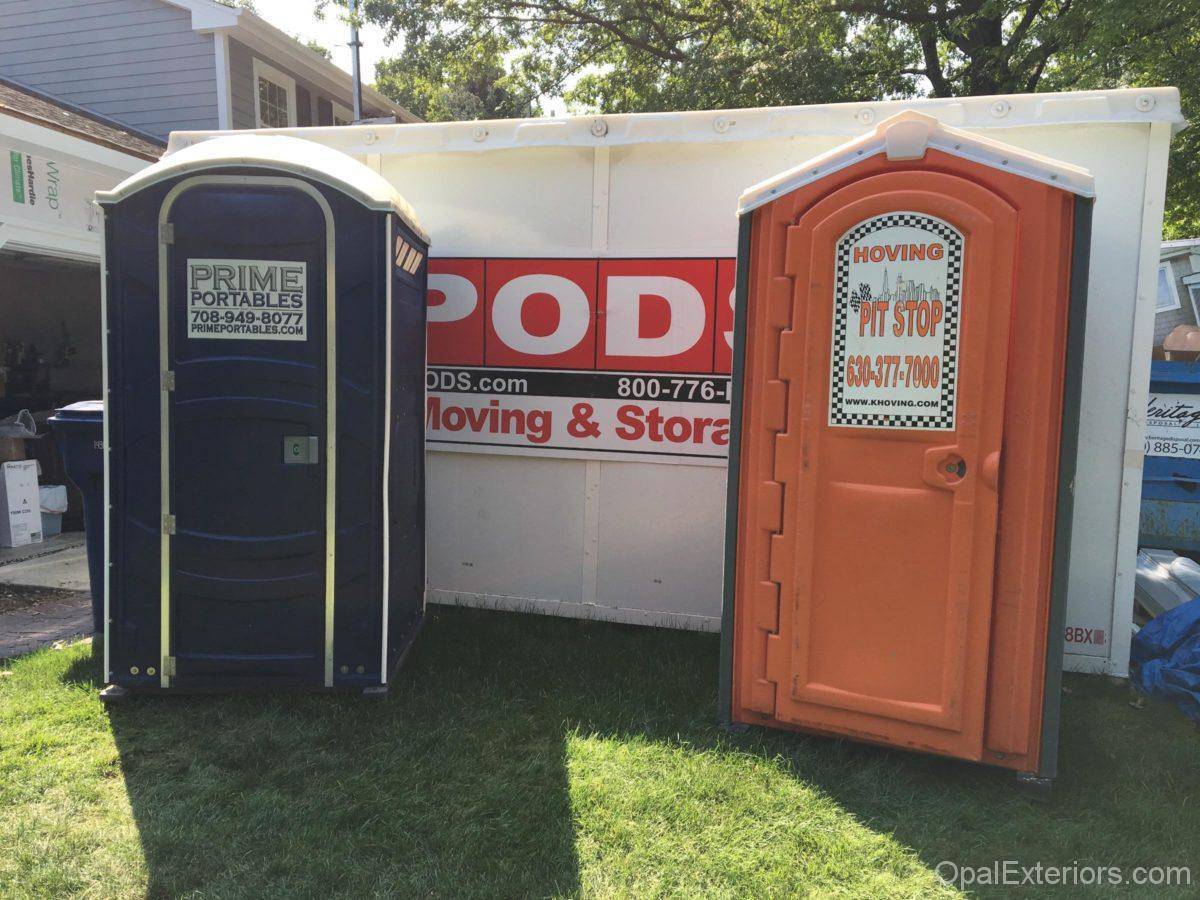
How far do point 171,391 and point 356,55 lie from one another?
41.3ft

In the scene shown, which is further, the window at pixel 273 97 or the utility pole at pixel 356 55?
the utility pole at pixel 356 55

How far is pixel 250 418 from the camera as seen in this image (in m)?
3.55

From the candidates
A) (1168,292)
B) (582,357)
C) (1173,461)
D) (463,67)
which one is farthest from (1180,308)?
(463,67)

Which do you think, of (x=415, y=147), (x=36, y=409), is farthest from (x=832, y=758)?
(x=36, y=409)

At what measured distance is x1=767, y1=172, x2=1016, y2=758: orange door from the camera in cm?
285

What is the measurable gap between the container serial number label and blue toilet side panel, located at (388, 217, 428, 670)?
43 cm

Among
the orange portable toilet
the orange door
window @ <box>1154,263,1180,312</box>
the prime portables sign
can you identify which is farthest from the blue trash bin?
window @ <box>1154,263,1180,312</box>

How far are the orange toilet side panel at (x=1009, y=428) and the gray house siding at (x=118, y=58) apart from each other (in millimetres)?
10356

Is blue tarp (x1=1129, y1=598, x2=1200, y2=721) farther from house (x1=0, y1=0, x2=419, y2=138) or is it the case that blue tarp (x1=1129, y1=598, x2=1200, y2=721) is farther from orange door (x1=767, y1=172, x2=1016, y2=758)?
house (x1=0, y1=0, x2=419, y2=138)

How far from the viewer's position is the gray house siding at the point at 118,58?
10742 millimetres

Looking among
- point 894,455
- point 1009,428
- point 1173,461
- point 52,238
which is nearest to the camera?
point 1009,428

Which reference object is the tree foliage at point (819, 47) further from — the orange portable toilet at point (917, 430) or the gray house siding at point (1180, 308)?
the orange portable toilet at point (917, 430)

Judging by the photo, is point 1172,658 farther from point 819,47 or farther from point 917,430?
point 819,47

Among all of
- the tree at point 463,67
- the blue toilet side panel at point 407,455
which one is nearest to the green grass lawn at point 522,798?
the blue toilet side panel at point 407,455
